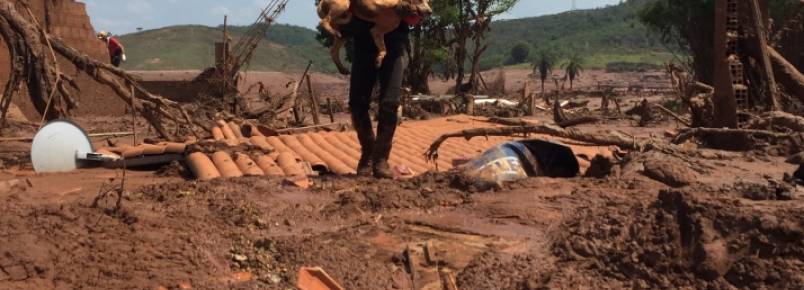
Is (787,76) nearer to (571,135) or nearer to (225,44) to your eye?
(571,135)

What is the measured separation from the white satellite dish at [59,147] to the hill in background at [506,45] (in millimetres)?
53008

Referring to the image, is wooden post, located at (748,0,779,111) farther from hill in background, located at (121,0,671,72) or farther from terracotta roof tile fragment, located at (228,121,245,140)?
hill in background, located at (121,0,671,72)

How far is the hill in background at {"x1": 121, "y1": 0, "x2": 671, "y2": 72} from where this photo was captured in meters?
69.4

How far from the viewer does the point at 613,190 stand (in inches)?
148

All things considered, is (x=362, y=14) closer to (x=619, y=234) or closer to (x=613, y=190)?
(x=613, y=190)

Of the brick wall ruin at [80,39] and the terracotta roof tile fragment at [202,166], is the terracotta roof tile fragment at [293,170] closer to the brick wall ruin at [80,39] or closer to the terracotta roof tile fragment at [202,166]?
the terracotta roof tile fragment at [202,166]

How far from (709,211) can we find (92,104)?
1112 cm

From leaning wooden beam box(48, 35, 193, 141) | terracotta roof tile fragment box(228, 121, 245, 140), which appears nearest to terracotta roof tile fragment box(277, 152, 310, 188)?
leaning wooden beam box(48, 35, 193, 141)

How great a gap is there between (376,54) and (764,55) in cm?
386

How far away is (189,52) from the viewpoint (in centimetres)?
7275

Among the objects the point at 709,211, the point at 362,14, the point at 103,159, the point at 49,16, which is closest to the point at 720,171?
the point at 709,211

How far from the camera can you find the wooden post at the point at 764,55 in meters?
6.54

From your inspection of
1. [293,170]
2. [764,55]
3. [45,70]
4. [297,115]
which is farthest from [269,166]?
[297,115]

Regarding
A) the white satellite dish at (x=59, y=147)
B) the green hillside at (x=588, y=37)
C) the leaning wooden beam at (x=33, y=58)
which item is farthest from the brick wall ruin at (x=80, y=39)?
the green hillside at (x=588, y=37)
